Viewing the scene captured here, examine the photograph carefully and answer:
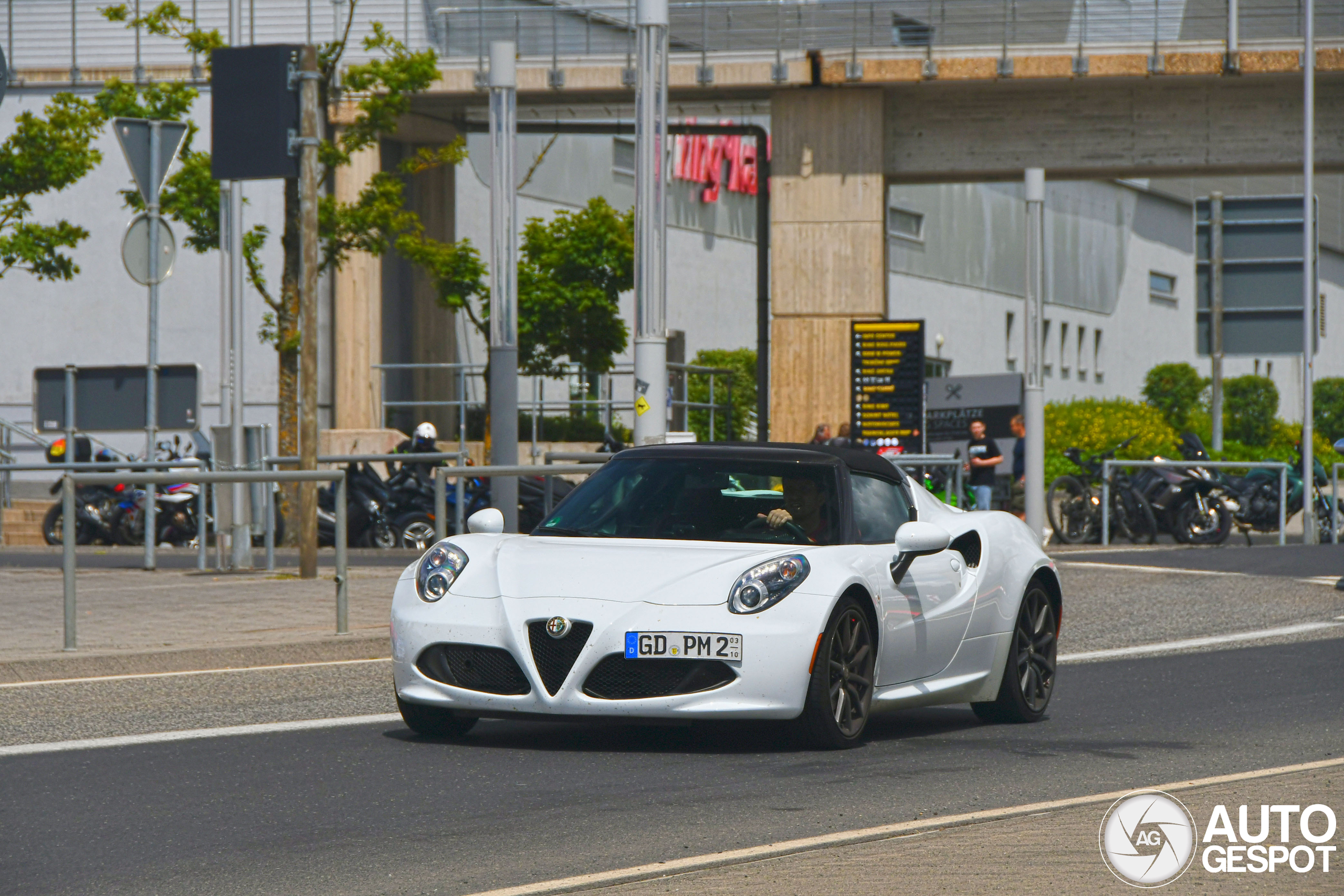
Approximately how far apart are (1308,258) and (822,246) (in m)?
7.41

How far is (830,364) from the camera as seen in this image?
1249 inches

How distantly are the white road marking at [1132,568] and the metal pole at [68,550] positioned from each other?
10800 millimetres

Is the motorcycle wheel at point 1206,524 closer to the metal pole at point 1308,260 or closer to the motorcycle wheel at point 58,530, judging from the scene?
the metal pole at point 1308,260

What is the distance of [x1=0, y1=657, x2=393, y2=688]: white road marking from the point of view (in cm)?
1012

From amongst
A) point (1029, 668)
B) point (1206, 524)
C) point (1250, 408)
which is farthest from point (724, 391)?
point (1250, 408)

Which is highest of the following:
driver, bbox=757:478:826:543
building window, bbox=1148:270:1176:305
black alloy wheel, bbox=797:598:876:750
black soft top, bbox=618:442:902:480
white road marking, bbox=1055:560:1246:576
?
building window, bbox=1148:270:1176:305

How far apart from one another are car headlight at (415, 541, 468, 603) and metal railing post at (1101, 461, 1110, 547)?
18.3 meters

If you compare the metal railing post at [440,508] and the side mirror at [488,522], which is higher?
the side mirror at [488,522]

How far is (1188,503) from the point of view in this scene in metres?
25.0

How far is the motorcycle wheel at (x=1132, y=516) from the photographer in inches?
988

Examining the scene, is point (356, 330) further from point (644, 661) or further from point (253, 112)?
point (644, 661)

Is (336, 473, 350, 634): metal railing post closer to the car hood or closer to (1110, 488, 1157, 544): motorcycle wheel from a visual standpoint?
the car hood
